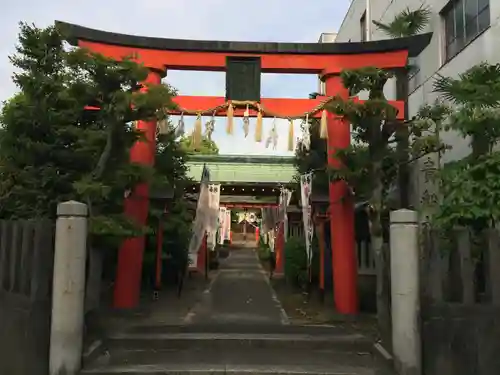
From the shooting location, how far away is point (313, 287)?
14539 mm

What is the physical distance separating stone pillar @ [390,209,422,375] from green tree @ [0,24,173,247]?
3953 mm

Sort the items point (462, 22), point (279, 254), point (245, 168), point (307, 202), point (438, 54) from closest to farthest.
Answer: point (462, 22) → point (438, 54) → point (307, 202) → point (279, 254) → point (245, 168)

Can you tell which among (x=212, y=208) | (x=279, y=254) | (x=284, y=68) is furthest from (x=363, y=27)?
(x=279, y=254)

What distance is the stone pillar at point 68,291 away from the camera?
670 centimetres

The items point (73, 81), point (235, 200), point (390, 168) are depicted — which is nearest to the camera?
point (73, 81)

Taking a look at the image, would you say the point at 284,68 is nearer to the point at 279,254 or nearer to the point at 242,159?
the point at 279,254

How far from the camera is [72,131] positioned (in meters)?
10.1

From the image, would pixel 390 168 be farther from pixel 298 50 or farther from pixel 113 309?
pixel 113 309

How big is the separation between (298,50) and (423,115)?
9.28 feet

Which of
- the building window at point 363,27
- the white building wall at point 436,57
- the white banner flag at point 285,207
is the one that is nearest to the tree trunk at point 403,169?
the white building wall at point 436,57

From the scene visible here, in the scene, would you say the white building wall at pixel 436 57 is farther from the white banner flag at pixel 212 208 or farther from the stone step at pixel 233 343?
the white banner flag at pixel 212 208

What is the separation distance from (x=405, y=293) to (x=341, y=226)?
434cm

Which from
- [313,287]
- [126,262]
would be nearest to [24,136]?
[126,262]

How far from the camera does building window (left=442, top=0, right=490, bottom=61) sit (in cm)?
1060
